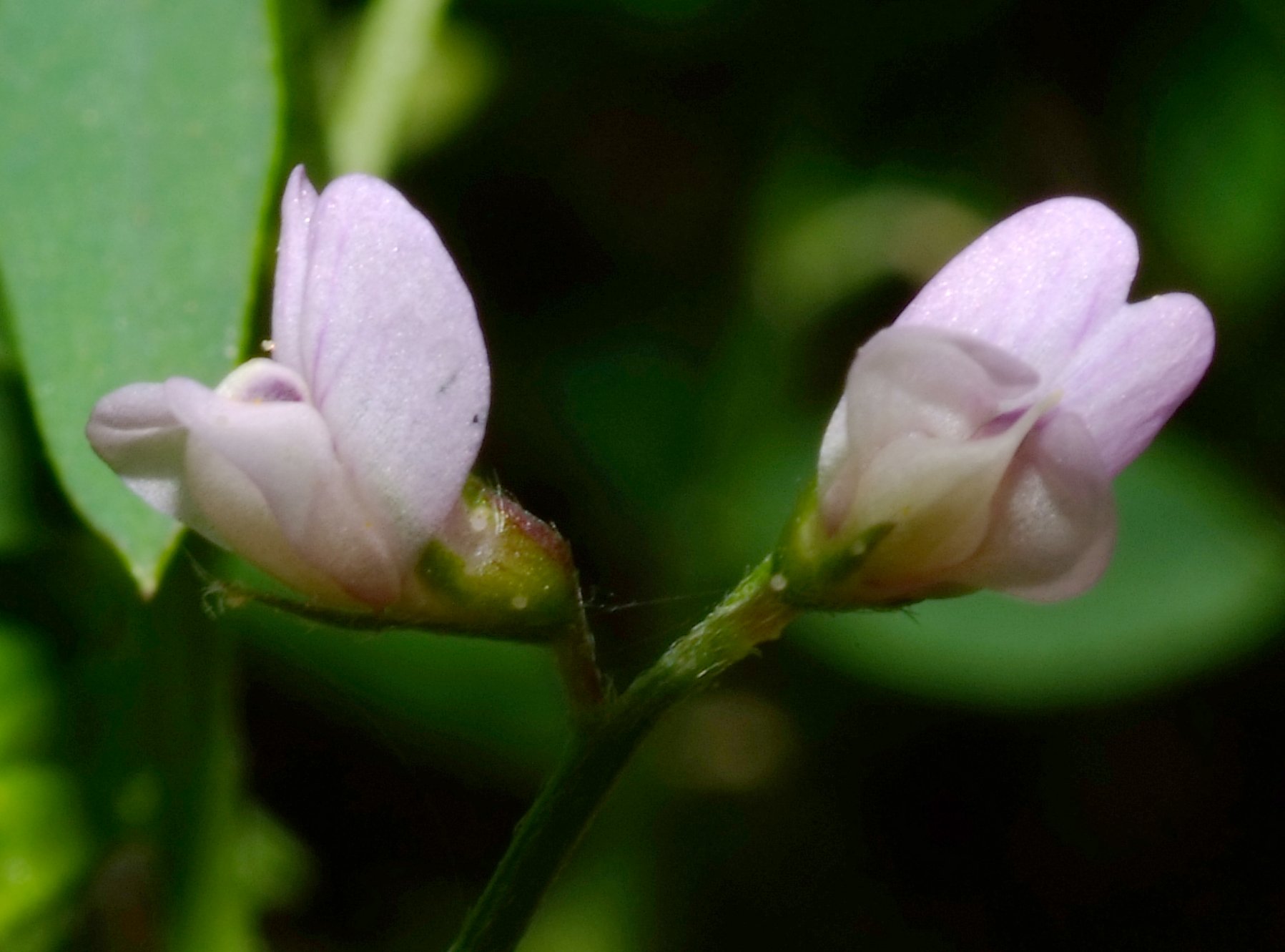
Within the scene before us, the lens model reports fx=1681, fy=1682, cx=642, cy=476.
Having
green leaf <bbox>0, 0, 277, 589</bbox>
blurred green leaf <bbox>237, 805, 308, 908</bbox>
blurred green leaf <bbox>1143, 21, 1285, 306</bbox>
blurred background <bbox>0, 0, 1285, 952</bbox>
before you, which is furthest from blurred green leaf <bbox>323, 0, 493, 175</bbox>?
blurred green leaf <bbox>1143, 21, 1285, 306</bbox>

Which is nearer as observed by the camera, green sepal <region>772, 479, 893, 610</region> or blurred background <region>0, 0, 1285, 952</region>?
green sepal <region>772, 479, 893, 610</region>

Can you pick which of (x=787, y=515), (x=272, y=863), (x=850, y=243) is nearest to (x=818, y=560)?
(x=787, y=515)

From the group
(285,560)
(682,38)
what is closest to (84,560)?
(285,560)

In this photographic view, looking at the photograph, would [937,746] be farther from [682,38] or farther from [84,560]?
[84,560]

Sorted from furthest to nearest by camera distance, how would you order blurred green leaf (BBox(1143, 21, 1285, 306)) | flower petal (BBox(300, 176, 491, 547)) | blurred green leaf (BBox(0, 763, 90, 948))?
blurred green leaf (BBox(1143, 21, 1285, 306)), blurred green leaf (BBox(0, 763, 90, 948)), flower petal (BBox(300, 176, 491, 547))

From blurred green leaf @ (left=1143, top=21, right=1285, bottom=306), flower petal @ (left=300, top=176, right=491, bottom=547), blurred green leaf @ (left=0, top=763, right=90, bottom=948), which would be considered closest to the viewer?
flower petal @ (left=300, top=176, right=491, bottom=547)

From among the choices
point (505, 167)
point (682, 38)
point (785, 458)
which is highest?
point (682, 38)

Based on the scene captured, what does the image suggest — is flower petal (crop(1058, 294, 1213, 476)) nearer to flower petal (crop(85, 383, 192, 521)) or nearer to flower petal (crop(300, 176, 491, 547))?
flower petal (crop(300, 176, 491, 547))
